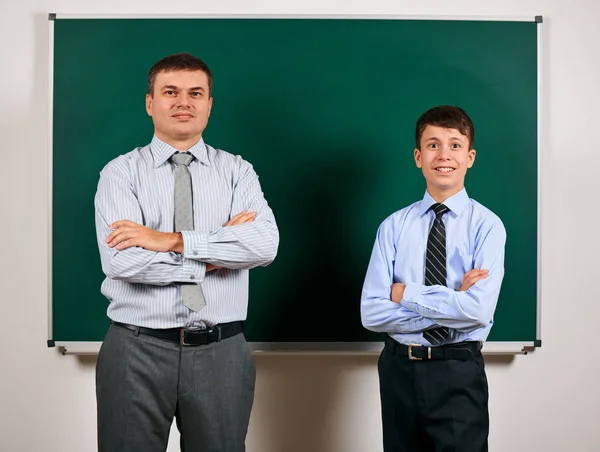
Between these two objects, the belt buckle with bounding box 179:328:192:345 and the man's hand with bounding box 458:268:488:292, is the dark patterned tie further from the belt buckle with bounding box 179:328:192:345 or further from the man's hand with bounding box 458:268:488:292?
the belt buckle with bounding box 179:328:192:345

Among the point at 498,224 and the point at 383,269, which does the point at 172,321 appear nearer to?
the point at 383,269

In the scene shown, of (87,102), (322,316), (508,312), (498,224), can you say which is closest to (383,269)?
(498,224)

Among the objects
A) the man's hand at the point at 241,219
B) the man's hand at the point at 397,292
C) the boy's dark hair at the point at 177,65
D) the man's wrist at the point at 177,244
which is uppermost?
the boy's dark hair at the point at 177,65

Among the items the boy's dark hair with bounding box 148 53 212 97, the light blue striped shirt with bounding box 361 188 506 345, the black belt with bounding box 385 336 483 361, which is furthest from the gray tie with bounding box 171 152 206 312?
the black belt with bounding box 385 336 483 361

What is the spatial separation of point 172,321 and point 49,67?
1625 mm

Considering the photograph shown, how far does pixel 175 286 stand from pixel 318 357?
1190mm

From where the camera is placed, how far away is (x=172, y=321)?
80.0 inches

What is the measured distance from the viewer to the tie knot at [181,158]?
2.19 m

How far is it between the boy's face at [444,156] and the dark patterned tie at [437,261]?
0.12 meters

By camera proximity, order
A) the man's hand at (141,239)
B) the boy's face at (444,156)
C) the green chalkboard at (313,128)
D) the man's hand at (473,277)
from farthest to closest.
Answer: the green chalkboard at (313,128) < the boy's face at (444,156) < the man's hand at (473,277) < the man's hand at (141,239)

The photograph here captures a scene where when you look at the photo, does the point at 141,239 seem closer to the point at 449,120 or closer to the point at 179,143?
the point at 179,143

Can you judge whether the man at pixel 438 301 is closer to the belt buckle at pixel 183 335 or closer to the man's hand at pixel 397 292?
the man's hand at pixel 397 292

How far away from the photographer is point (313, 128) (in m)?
2.90

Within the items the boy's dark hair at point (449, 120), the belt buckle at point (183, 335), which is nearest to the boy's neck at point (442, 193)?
the boy's dark hair at point (449, 120)
